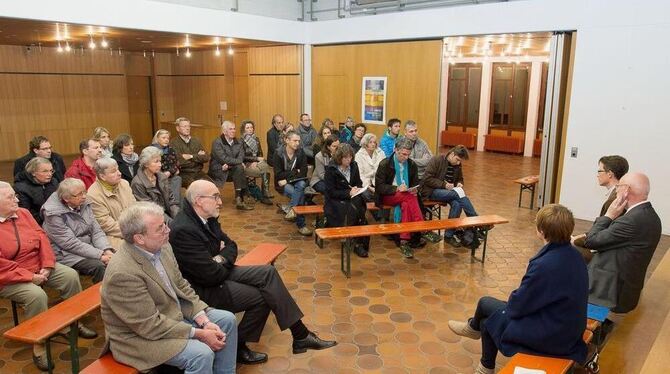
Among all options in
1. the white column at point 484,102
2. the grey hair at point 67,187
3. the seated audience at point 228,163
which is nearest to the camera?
the grey hair at point 67,187

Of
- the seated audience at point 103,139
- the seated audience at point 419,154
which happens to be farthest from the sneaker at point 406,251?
the seated audience at point 103,139

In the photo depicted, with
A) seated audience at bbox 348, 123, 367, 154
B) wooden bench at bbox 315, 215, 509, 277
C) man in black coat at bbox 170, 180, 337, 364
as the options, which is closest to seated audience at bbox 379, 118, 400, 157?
seated audience at bbox 348, 123, 367, 154

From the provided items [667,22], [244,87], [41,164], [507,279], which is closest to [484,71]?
[244,87]

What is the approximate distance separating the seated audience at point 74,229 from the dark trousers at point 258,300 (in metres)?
1.41

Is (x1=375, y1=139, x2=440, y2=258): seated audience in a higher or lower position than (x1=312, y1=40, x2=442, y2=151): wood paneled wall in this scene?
lower

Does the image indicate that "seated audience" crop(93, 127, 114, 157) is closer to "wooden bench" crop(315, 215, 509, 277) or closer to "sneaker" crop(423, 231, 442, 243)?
"wooden bench" crop(315, 215, 509, 277)

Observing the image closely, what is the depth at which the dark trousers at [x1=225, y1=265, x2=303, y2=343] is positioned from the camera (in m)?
3.66

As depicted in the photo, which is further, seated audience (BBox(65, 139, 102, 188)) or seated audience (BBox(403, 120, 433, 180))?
seated audience (BBox(403, 120, 433, 180))

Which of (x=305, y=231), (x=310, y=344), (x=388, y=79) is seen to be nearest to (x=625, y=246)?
(x=310, y=344)

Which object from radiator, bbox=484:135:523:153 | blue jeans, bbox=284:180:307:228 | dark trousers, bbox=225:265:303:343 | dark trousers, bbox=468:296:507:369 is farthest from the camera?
radiator, bbox=484:135:523:153

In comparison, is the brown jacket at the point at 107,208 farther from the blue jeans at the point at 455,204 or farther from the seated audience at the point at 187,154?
the blue jeans at the point at 455,204

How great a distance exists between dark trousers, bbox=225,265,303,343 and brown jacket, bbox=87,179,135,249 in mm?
1614

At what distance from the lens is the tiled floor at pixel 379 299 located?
374 cm

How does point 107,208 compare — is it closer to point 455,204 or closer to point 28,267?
point 28,267
